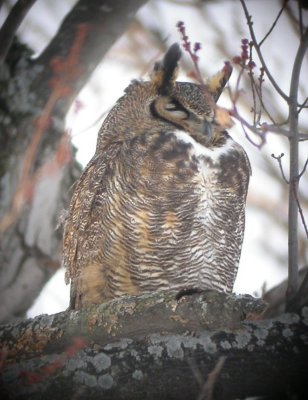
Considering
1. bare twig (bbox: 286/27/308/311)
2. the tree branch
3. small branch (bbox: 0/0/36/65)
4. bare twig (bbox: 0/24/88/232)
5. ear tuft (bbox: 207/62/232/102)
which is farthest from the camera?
the tree branch

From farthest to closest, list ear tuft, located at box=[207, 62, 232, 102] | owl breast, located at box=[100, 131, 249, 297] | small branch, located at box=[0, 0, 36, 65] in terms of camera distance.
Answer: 1. ear tuft, located at box=[207, 62, 232, 102]
2. owl breast, located at box=[100, 131, 249, 297]
3. small branch, located at box=[0, 0, 36, 65]

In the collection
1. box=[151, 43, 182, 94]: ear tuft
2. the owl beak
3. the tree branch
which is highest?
the tree branch

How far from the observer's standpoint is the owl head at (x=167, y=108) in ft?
8.61

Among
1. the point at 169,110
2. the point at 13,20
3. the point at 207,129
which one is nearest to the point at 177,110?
the point at 169,110

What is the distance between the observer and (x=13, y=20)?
6.58ft

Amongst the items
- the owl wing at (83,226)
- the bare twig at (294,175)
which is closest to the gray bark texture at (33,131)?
the owl wing at (83,226)

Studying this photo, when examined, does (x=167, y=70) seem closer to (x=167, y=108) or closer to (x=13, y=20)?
(x=167, y=108)

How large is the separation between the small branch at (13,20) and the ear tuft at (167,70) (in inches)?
34.9

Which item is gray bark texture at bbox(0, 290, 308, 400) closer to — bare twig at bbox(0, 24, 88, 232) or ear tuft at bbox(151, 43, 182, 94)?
bare twig at bbox(0, 24, 88, 232)

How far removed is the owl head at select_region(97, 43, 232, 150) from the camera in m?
2.62

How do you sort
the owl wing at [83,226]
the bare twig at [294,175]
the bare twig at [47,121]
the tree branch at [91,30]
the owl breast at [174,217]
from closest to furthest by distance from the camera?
the bare twig at [294,175] → the bare twig at [47,121] → the owl breast at [174,217] → the owl wing at [83,226] → the tree branch at [91,30]

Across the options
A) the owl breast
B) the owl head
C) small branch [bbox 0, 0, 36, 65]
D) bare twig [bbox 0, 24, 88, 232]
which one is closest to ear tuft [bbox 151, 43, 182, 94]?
the owl head

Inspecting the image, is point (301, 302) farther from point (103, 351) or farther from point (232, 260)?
point (232, 260)

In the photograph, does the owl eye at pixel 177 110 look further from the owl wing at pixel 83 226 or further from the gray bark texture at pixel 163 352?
the gray bark texture at pixel 163 352
